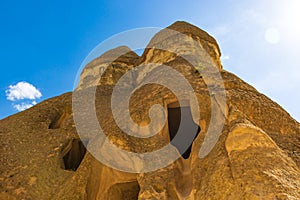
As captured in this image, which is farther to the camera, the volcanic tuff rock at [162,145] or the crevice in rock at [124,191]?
the crevice in rock at [124,191]

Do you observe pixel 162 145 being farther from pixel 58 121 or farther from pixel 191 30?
pixel 191 30

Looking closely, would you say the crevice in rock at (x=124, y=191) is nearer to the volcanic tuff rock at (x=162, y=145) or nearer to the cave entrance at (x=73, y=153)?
the volcanic tuff rock at (x=162, y=145)

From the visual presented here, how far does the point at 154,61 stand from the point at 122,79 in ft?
5.72

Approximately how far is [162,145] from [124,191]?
7.06 feet

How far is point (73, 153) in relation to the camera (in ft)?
29.2

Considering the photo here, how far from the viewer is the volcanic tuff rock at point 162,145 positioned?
14.2ft

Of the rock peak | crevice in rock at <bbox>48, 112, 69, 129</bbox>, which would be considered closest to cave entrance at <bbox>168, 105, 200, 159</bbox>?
the rock peak

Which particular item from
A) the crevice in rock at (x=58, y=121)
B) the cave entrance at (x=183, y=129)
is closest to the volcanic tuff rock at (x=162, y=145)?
the crevice in rock at (x=58, y=121)

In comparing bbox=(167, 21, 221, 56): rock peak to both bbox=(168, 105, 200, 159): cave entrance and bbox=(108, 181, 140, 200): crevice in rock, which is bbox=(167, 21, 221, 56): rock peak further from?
bbox=(108, 181, 140, 200): crevice in rock

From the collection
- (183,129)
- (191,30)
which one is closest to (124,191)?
(183,129)

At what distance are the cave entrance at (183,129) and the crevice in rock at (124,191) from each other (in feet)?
4.70

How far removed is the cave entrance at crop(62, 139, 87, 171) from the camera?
851cm

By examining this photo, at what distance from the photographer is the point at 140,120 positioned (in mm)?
6188

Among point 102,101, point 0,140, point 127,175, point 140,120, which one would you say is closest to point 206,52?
point 102,101
